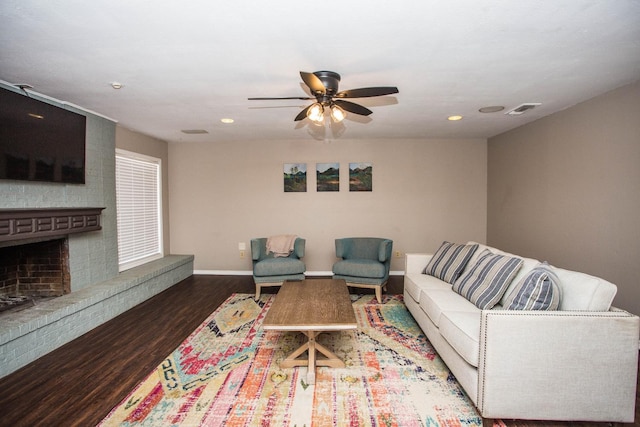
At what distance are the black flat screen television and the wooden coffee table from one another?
2.59m

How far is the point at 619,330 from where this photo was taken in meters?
1.80

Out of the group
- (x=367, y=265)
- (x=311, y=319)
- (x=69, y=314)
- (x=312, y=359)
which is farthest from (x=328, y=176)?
(x=69, y=314)

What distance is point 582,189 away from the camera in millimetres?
3400

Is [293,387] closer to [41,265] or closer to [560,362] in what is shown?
[560,362]

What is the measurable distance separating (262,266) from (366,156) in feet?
8.69

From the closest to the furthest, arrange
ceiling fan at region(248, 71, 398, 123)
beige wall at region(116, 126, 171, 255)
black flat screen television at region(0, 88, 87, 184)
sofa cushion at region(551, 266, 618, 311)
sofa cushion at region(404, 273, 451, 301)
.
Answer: sofa cushion at region(551, 266, 618, 311), ceiling fan at region(248, 71, 398, 123), black flat screen television at region(0, 88, 87, 184), sofa cushion at region(404, 273, 451, 301), beige wall at region(116, 126, 171, 255)

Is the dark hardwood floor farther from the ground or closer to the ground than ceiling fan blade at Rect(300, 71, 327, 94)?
closer to the ground

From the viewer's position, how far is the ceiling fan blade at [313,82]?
2111 mm

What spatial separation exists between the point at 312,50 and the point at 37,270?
3644 millimetres

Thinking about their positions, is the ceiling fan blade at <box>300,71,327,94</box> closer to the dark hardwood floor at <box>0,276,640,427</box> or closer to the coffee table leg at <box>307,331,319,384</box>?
the coffee table leg at <box>307,331,319,384</box>

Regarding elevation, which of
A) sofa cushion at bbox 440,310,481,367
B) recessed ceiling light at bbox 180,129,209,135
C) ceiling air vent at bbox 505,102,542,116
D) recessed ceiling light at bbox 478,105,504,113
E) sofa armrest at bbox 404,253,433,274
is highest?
recessed ceiling light at bbox 180,129,209,135

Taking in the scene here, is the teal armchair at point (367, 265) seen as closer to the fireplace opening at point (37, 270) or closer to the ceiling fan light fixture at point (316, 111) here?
the ceiling fan light fixture at point (316, 111)

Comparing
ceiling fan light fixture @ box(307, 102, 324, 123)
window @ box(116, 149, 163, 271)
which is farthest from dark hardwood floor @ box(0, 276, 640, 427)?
ceiling fan light fixture @ box(307, 102, 324, 123)

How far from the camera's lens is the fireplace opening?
332cm
